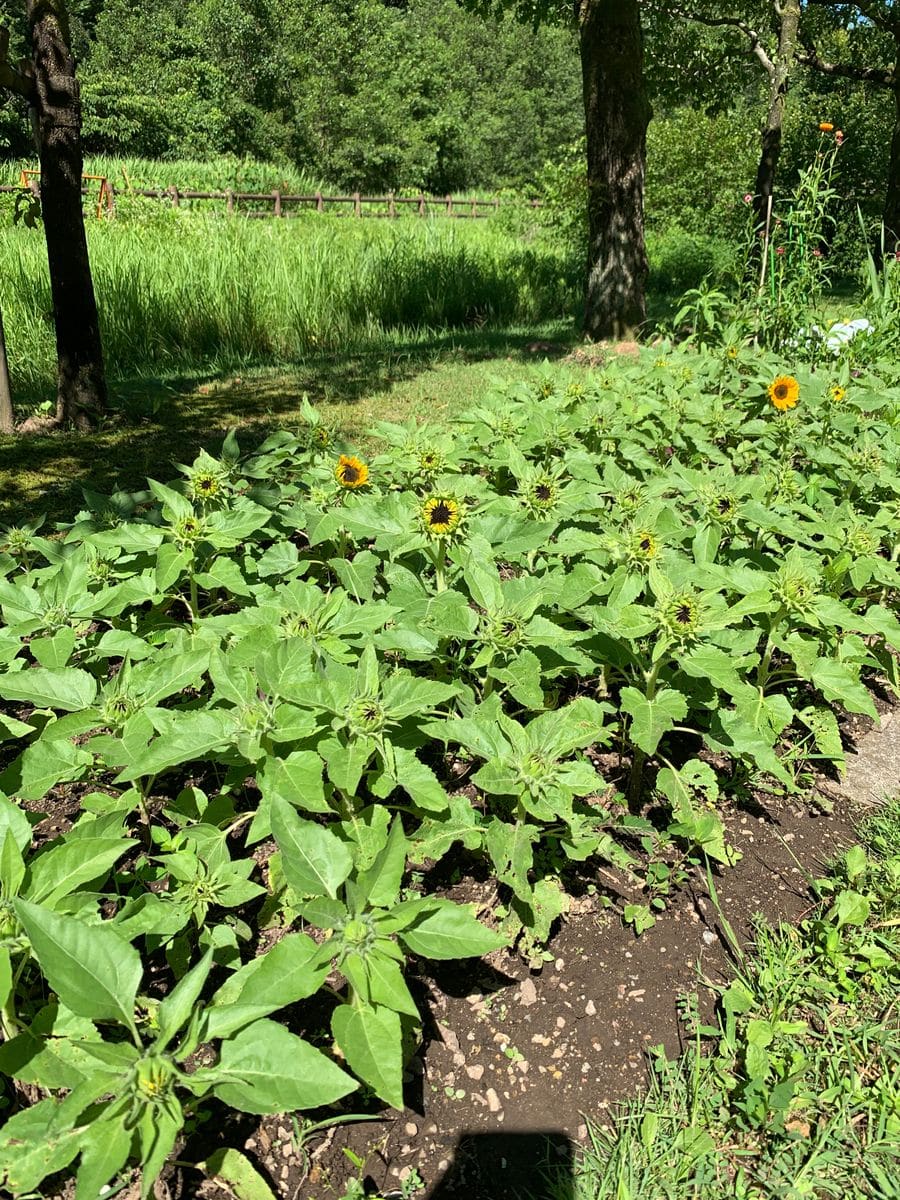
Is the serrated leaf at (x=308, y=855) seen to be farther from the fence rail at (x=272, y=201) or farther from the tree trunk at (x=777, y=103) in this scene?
the fence rail at (x=272, y=201)

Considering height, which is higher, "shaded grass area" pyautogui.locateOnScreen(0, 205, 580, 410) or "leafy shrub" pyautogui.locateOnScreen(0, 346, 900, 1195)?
"shaded grass area" pyautogui.locateOnScreen(0, 205, 580, 410)

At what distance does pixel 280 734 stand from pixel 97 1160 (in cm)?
74

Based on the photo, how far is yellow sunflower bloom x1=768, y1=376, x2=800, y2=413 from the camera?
345 centimetres

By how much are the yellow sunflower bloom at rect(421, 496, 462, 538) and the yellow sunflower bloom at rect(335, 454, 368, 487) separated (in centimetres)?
37

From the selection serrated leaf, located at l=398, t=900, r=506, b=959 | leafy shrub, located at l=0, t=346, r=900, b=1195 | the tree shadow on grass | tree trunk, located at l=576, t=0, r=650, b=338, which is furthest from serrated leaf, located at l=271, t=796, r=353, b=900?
tree trunk, located at l=576, t=0, r=650, b=338

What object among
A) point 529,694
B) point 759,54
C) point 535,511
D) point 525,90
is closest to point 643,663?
point 529,694

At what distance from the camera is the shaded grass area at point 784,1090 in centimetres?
145

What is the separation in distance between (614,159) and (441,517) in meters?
6.76

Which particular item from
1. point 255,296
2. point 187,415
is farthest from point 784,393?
point 255,296

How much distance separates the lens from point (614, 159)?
298 inches

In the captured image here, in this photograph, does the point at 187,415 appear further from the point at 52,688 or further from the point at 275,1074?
the point at 275,1074

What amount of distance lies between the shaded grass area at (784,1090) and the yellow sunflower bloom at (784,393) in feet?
7.17

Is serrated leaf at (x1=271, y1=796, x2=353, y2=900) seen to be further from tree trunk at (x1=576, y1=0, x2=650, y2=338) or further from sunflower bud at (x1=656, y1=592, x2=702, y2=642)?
tree trunk at (x1=576, y1=0, x2=650, y2=338)

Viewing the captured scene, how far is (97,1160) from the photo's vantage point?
102cm
